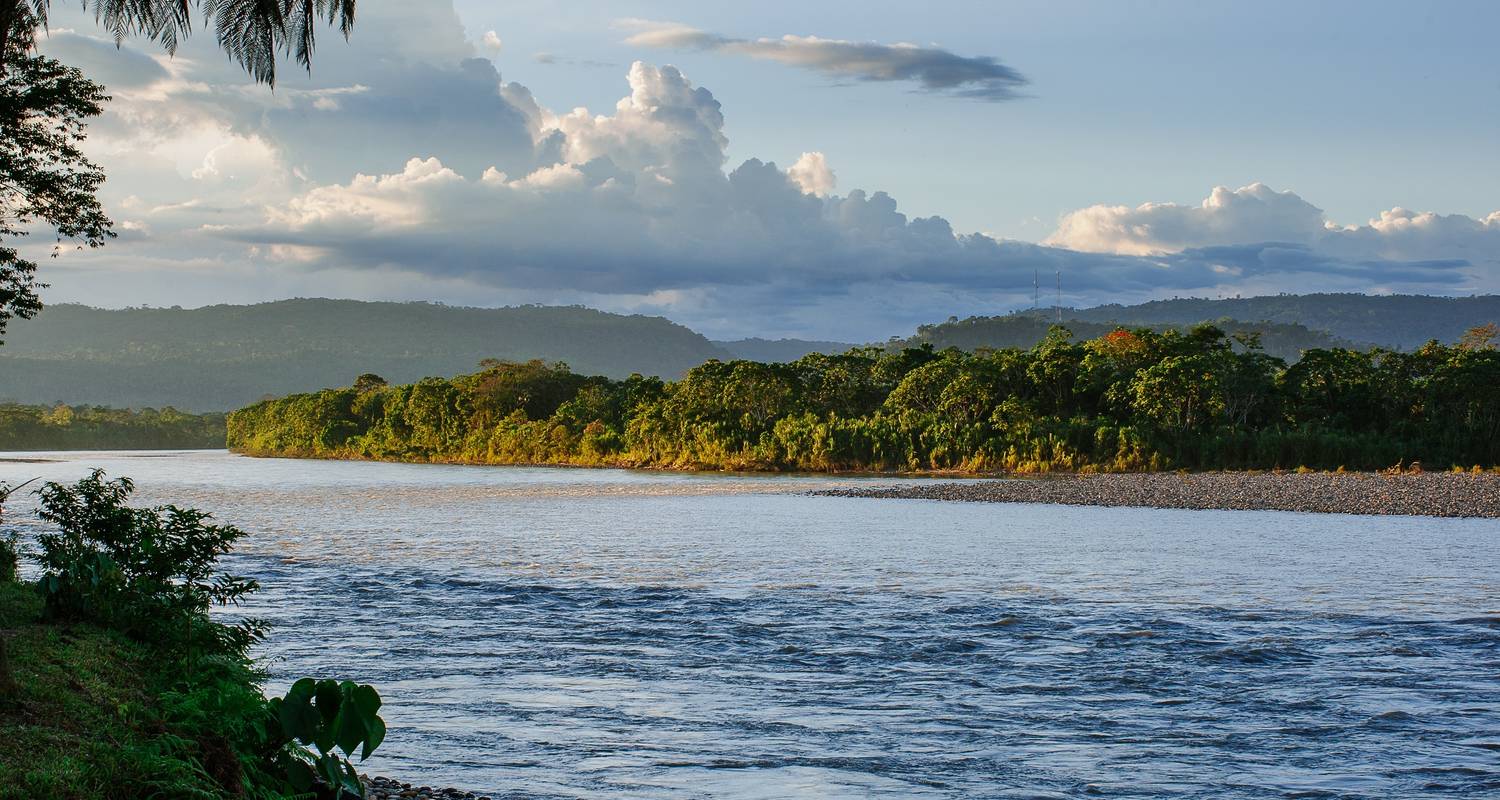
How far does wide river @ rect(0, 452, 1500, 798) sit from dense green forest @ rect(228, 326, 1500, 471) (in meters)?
39.0

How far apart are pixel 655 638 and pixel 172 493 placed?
5580cm

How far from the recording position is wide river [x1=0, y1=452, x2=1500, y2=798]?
37.7 ft

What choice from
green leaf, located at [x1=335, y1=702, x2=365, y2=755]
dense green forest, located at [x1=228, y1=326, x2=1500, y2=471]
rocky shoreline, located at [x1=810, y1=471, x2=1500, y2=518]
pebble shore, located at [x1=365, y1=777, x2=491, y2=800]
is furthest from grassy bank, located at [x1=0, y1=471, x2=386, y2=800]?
dense green forest, located at [x1=228, y1=326, x2=1500, y2=471]

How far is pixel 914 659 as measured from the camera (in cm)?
1720

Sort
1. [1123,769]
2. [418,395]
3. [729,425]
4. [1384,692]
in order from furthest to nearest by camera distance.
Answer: [418,395] < [729,425] < [1384,692] < [1123,769]

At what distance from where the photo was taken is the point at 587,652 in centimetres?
1770

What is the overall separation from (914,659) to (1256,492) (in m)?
42.4

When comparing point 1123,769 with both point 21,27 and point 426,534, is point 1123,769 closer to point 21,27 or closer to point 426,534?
point 21,27

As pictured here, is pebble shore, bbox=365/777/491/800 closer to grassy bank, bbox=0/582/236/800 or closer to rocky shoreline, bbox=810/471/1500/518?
grassy bank, bbox=0/582/236/800

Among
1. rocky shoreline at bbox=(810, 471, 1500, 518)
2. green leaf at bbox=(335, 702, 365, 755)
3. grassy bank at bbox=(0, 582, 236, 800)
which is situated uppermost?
green leaf at bbox=(335, 702, 365, 755)

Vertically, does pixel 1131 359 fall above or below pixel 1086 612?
above

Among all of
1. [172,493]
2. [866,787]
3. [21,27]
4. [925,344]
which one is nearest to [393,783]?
[866,787]

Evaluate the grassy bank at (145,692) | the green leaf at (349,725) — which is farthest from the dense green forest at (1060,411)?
the green leaf at (349,725)

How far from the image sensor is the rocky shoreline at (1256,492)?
47750 millimetres
